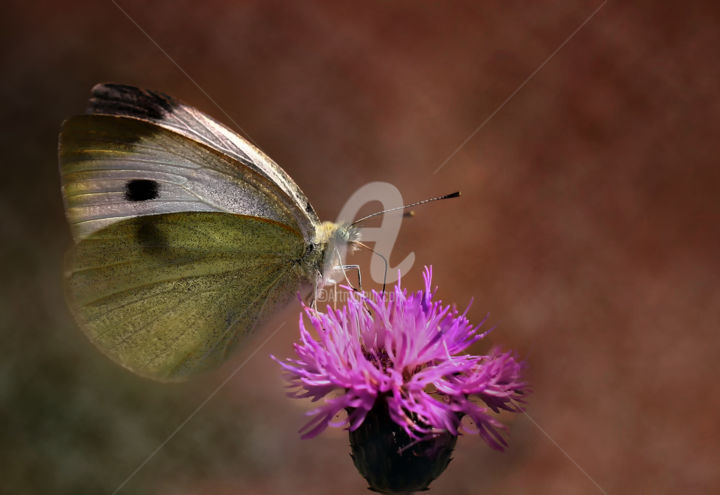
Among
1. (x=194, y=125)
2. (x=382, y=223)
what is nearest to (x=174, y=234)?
(x=194, y=125)

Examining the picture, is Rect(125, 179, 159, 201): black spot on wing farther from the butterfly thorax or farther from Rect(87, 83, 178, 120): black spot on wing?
the butterfly thorax

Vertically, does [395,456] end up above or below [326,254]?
below

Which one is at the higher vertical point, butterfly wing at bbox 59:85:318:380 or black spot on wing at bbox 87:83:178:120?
black spot on wing at bbox 87:83:178:120

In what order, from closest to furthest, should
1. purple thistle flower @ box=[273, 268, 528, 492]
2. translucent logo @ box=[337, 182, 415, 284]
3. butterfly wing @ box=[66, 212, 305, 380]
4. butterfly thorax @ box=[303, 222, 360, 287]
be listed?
1. purple thistle flower @ box=[273, 268, 528, 492]
2. butterfly wing @ box=[66, 212, 305, 380]
3. butterfly thorax @ box=[303, 222, 360, 287]
4. translucent logo @ box=[337, 182, 415, 284]

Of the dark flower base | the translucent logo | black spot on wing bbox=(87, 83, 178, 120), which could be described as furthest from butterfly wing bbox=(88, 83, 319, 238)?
the dark flower base

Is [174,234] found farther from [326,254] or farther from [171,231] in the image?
[326,254]

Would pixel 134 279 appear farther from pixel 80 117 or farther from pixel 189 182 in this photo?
pixel 80 117

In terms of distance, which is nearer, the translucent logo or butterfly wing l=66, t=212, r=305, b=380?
butterfly wing l=66, t=212, r=305, b=380

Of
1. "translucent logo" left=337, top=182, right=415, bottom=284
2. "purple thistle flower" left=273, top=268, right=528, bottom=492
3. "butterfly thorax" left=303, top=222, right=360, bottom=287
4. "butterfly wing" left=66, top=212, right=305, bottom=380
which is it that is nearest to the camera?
"purple thistle flower" left=273, top=268, right=528, bottom=492

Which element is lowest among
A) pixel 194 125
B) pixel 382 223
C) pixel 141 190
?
pixel 382 223
